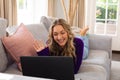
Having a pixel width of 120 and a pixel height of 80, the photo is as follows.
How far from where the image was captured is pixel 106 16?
4.46 meters

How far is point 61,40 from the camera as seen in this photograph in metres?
1.83

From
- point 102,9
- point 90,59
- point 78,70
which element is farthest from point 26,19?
point 78,70

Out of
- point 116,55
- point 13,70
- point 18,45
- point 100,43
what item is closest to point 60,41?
point 18,45

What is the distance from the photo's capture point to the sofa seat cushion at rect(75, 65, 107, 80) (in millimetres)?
1888

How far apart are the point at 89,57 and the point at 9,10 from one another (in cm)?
151

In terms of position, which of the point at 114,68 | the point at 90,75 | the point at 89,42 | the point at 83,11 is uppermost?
the point at 83,11

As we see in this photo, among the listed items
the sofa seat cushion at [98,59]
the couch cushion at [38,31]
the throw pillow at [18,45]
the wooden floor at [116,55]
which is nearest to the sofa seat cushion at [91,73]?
the sofa seat cushion at [98,59]

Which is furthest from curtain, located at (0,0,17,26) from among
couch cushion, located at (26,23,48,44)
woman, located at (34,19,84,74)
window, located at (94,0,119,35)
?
window, located at (94,0,119,35)

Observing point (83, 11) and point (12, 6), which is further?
point (83, 11)

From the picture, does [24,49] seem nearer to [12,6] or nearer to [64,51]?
[64,51]

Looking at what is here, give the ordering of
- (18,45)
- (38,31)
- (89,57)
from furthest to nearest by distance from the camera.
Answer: (89,57), (38,31), (18,45)

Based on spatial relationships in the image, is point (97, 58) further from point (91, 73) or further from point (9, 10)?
point (9, 10)

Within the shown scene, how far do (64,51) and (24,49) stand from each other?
373 millimetres

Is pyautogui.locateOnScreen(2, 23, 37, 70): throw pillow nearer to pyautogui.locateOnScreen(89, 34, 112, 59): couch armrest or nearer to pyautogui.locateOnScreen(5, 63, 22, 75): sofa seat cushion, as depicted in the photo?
pyautogui.locateOnScreen(5, 63, 22, 75): sofa seat cushion
